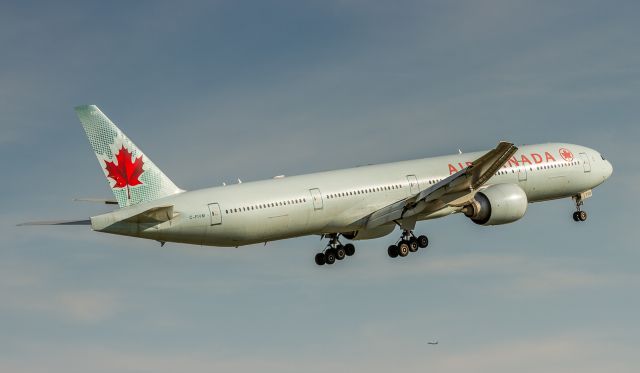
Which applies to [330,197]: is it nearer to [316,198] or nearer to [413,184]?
[316,198]

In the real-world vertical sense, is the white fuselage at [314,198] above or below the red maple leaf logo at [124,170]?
below

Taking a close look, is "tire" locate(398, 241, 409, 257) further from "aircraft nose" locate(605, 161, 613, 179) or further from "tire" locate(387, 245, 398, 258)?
"aircraft nose" locate(605, 161, 613, 179)

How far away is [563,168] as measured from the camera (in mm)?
62219

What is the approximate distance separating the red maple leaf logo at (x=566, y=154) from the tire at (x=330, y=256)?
15.7 m

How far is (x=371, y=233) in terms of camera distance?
5912 cm

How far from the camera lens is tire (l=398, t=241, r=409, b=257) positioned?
5722cm

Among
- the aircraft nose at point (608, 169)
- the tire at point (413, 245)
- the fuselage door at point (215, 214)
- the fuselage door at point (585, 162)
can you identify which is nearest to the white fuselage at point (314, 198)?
→ the fuselage door at point (215, 214)

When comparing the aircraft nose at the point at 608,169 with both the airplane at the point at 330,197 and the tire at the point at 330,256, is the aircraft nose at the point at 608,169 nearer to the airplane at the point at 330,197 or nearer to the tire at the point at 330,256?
the airplane at the point at 330,197

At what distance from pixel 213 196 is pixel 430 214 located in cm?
1256

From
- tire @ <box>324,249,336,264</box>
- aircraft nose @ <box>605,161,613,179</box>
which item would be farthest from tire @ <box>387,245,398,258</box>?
aircraft nose @ <box>605,161,613,179</box>

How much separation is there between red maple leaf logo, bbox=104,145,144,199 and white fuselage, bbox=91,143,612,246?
1.32 metres

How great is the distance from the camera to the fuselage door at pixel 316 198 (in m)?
53.7

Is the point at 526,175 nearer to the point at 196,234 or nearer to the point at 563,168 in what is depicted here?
the point at 563,168

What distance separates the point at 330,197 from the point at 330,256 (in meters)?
6.12
